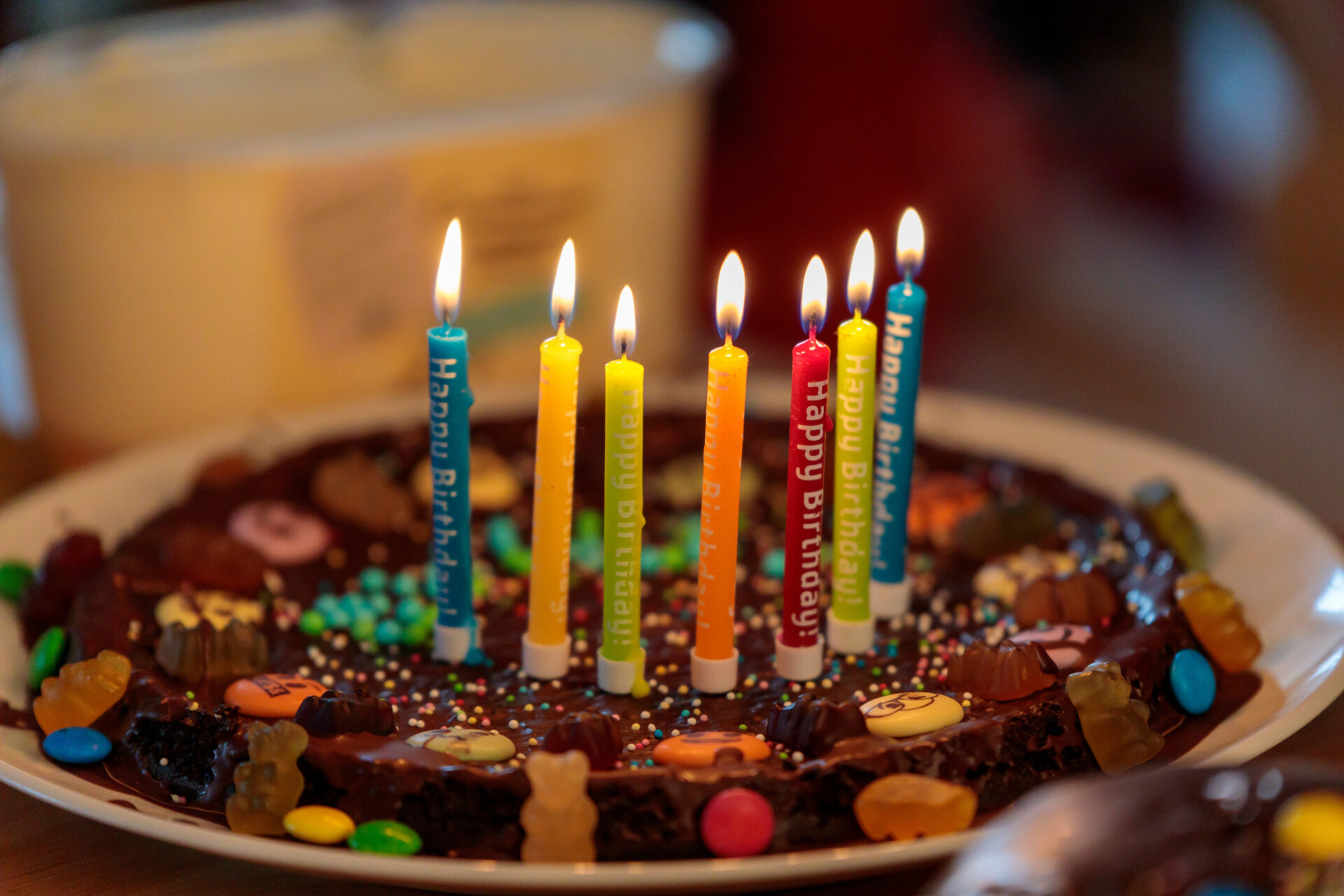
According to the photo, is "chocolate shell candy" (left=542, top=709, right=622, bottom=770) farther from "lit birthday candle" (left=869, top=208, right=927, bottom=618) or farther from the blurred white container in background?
the blurred white container in background

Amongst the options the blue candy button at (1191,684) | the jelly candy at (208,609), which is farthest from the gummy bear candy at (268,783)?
the blue candy button at (1191,684)

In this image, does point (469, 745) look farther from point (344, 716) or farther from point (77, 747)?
point (77, 747)

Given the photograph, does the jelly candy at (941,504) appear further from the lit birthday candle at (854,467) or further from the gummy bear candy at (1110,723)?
the gummy bear candy at (1110,723)

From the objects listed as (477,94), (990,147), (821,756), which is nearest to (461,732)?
(821,756)

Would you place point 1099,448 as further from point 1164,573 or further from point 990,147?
point 990,147

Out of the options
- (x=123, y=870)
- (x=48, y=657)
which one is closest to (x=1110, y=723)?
(x=123, y=870)

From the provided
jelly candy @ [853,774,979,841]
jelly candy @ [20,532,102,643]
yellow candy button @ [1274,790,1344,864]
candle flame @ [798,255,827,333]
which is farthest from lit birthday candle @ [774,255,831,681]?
jelly candy @ [20,532,102,643]
